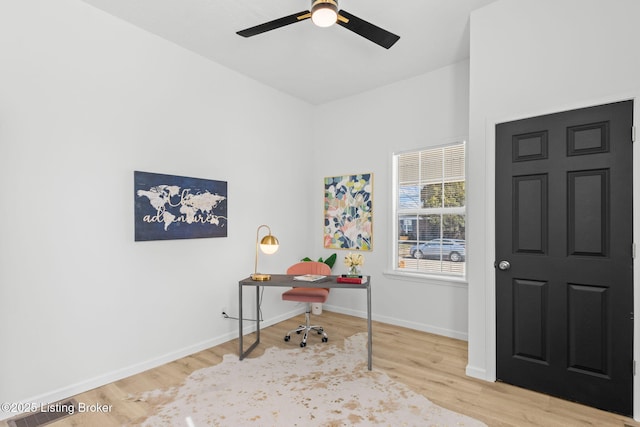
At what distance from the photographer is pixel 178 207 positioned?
3.24 meters

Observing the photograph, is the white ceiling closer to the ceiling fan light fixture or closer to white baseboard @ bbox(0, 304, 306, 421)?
the ceiling fan light fixture

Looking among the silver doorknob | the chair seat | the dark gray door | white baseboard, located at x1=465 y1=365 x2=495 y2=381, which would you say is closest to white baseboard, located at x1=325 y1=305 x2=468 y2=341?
white baseboard, located at x1=465 y1=365 x2=495 y2=381

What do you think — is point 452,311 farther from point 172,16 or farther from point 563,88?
point 172,16

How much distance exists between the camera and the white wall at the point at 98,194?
7.65 ft

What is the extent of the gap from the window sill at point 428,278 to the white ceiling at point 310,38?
247 cm

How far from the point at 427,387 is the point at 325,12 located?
2891mm

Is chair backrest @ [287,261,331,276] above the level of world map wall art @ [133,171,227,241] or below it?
below

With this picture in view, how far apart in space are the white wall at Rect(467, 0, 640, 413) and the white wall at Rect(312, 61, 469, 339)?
93 cm

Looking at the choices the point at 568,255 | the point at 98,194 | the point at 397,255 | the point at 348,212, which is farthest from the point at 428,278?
the point at 98,194

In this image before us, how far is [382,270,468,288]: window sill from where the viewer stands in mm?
3723

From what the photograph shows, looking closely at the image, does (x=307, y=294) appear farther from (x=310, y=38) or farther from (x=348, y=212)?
(x=310, y=38)

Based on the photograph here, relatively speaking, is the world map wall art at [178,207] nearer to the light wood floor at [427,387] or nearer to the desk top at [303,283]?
the desk top at [303,283]

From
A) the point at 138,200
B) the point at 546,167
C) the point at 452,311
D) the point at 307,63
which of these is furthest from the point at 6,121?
the point at 452,311

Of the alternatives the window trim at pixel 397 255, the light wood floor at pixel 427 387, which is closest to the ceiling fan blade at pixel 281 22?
the window trim at pixel 397 255
